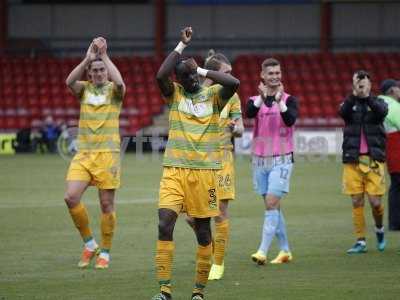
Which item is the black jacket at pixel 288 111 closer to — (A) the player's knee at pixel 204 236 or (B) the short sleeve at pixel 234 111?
(B) the short sleeve at pixel 234 111

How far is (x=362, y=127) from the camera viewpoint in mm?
13703

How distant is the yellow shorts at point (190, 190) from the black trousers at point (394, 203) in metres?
6.56

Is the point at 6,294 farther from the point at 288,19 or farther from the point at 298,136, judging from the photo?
the point at 288,19

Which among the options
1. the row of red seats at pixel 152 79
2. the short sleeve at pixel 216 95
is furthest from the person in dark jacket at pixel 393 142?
the row of red seats at pixel 152 79

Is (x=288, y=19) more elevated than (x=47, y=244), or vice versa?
(x=288, y=19)

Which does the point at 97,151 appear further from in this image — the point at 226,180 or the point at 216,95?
the point at 216,95

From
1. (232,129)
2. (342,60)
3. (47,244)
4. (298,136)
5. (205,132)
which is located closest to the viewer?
(205,132)

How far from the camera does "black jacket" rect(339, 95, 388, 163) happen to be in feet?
44.7

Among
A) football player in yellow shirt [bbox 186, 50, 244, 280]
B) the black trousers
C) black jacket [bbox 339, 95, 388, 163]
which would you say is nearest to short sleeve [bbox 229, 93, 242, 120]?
football player in yellow shirt [bbox 186, 50, 244, 280]

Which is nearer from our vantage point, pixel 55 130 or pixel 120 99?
pixel 120 99

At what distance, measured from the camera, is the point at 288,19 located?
41938 mm

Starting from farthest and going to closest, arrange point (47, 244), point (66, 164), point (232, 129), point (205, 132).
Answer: point (66, 164)
point (47, 244)
point (232, 129)
point (205, 132)

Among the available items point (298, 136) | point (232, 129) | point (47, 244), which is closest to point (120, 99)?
point (232, 129)

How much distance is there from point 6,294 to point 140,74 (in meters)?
31.8
